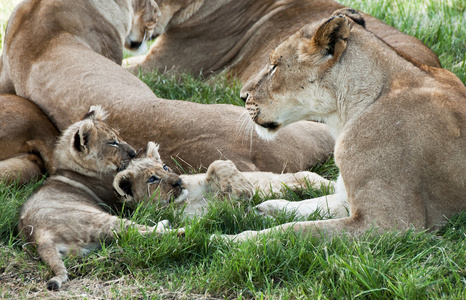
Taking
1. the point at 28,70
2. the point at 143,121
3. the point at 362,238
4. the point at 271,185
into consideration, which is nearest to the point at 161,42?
the point at 28,70

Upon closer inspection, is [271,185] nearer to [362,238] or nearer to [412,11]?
[362,238]

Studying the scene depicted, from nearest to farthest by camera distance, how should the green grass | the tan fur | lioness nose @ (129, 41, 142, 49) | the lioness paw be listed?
1. the green grass
2. the lioness paw
3. the tan fur
4. lioness nose @ (129, 41, 142, 49)

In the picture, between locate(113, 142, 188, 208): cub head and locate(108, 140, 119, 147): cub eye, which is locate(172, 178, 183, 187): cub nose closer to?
locate(113, 142, 188, 208): cub head

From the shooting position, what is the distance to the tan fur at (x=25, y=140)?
16.0ft

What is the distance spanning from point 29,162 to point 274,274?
2.40 meters

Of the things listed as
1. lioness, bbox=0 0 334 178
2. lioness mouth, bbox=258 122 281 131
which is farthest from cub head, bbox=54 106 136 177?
lioness mouth, bbox=258 122 281 131

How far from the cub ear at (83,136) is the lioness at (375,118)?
3.89 feet

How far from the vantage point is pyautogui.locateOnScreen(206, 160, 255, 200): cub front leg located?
441 centimetres

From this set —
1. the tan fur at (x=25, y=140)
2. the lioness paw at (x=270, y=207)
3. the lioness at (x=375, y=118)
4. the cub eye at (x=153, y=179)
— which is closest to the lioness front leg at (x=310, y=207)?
the lioness paw at (x=270, y=207)

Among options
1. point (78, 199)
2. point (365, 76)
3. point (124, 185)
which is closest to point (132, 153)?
point (124, 185)

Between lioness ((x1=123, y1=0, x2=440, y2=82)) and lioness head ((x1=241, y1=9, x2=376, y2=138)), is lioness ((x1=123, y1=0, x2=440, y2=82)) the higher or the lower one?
the lower one

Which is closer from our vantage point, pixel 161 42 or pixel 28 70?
pixel 28 70

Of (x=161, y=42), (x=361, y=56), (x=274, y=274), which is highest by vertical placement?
(x=361, y=56)

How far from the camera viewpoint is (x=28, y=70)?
5.83 meters
